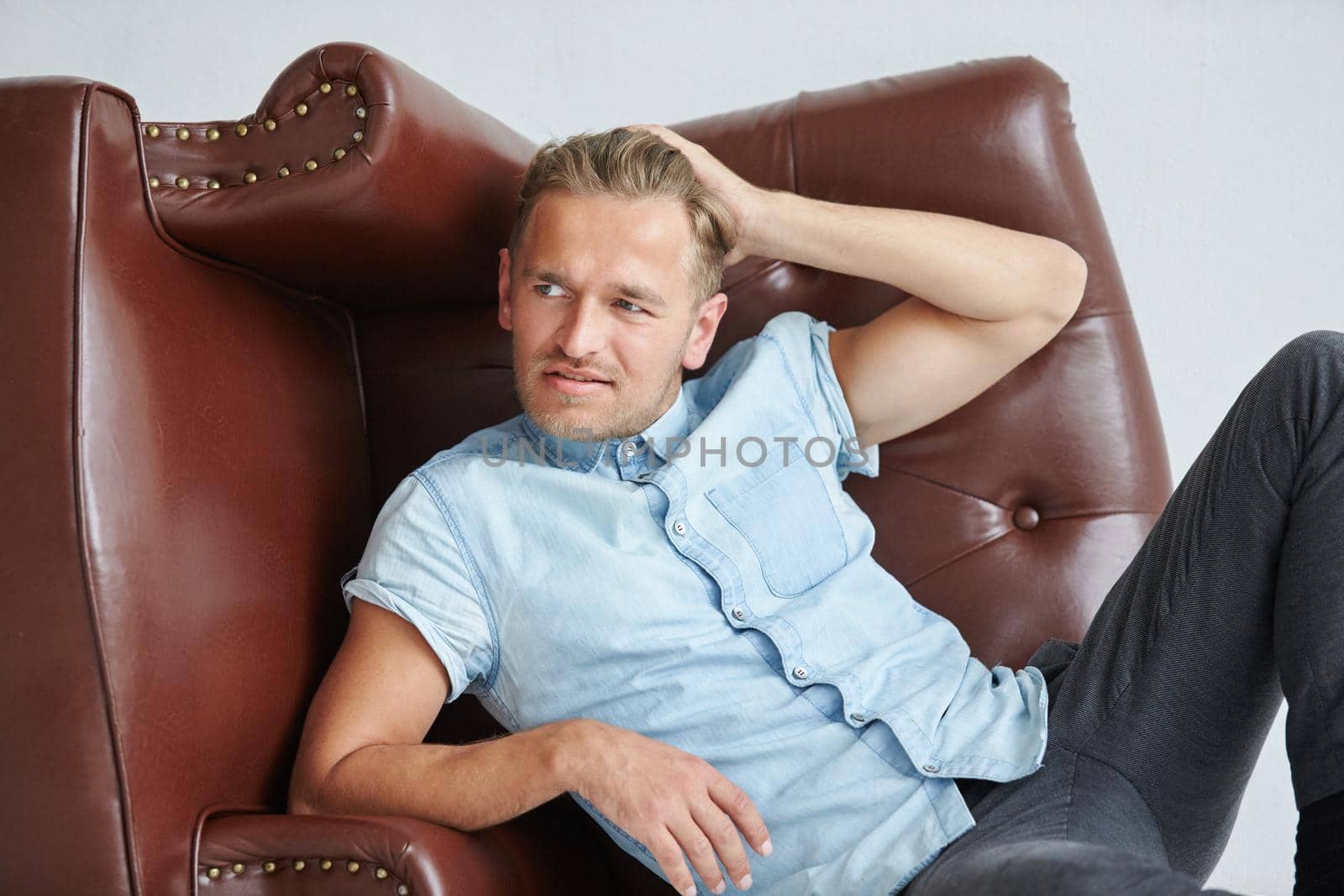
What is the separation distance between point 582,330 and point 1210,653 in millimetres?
785

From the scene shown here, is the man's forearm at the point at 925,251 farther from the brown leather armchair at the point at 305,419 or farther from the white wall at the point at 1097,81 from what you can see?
the white wall at the point at 1097,81

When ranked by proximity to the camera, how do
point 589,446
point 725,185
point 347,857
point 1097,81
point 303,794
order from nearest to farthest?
1. point 347,857
2. point 303,794
3. point 589,446
4. point 725,185
5. point 1097,81

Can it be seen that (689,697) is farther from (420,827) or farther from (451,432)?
(451,432)

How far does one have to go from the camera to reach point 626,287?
136cm

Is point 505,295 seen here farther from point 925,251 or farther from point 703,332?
point 925,251

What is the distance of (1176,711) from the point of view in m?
1.23

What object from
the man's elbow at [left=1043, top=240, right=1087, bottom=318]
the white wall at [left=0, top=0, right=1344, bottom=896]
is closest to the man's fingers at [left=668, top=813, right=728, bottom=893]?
the man's elbow at [left=1043, top=240, right=1087, bottom=318]

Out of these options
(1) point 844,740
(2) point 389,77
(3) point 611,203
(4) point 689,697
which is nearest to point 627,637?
(4) point 689,697

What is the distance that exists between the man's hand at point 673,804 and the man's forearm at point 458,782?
35mm

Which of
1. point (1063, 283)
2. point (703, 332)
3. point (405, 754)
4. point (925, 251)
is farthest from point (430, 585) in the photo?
point (1063, 283)

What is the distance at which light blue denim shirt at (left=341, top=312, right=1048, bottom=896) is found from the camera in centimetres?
125

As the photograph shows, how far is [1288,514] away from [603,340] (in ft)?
2.54

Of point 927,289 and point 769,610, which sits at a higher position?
point 927,289

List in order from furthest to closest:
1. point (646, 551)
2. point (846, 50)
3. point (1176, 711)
Answer: 1. point (846, 50)
2. point (646, 551)
3. point (1176, 711)
